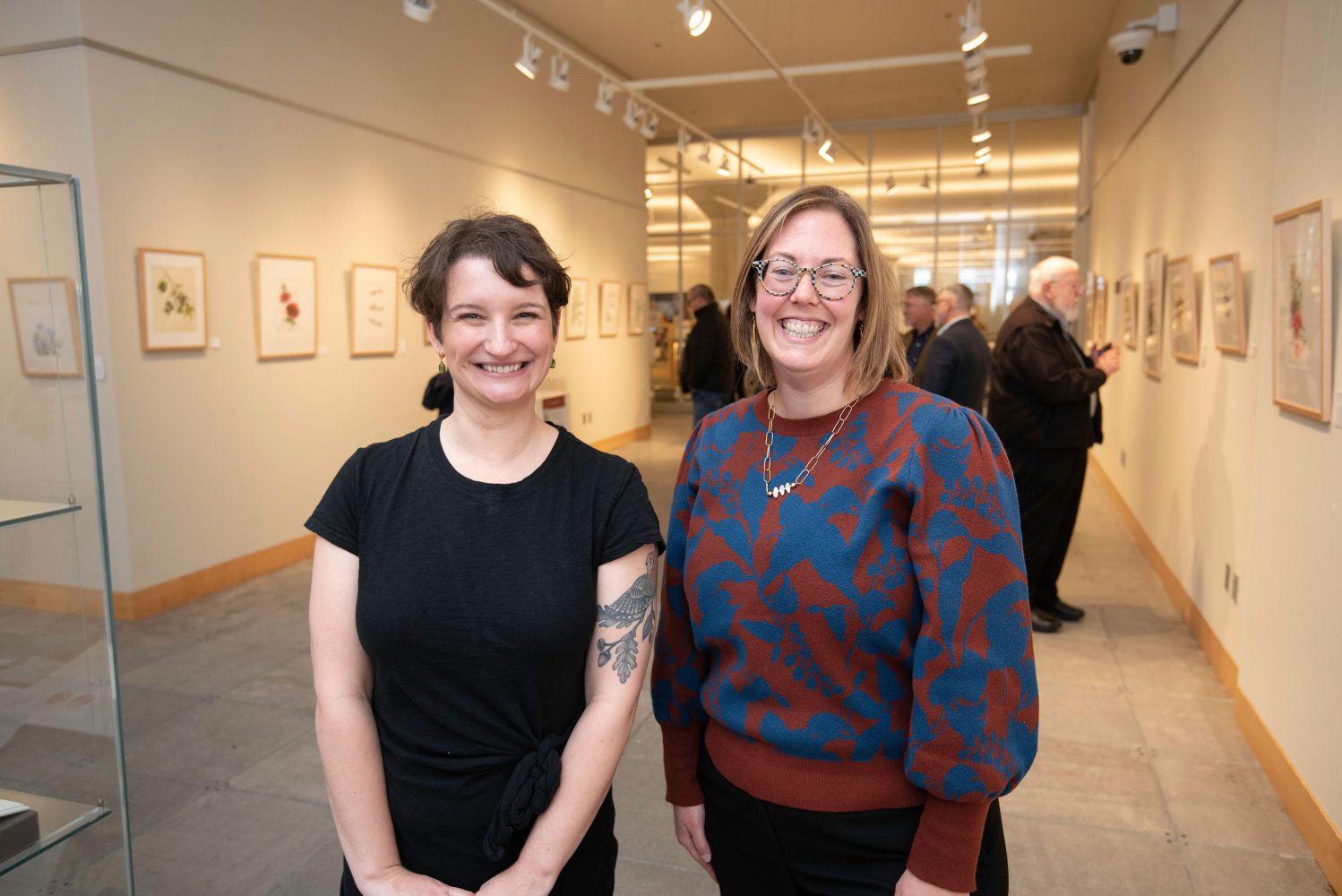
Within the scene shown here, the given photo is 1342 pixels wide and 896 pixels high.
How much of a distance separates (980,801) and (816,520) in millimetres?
473

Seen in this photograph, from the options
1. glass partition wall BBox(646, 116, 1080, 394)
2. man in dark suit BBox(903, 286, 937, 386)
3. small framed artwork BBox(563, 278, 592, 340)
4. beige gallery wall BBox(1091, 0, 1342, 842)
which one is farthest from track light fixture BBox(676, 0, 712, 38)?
glass partition wall BBox(646, 116, 1080, 394)

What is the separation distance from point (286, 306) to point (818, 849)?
6.21 m

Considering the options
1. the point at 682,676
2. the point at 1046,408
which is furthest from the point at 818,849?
the point at 1046,408

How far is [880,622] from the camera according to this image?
141 cm

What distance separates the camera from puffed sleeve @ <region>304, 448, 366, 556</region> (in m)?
1.47

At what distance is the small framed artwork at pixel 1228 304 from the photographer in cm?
443

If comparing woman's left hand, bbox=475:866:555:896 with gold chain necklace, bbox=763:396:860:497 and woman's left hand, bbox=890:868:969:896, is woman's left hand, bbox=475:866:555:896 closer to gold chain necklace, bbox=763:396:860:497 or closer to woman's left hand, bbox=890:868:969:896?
woman's left hand, bbox=890:868:969:896

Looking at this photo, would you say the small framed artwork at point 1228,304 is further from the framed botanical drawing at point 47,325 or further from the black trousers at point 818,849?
the framed botanical drawing at point 47,325

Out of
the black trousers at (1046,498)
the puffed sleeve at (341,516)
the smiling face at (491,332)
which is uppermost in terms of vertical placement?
the smiling face at (491,332)

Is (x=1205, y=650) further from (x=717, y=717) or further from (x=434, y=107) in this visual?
(x=434, y=107)

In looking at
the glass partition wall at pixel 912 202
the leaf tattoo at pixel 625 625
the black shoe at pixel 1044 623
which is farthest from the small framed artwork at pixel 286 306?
the glass partition wall at pixel 912 202

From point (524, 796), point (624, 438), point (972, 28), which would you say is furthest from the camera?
point (624, 438)

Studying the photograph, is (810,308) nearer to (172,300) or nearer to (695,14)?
(172,300)

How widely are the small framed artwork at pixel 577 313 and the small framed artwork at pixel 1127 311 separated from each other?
19.2 ft
